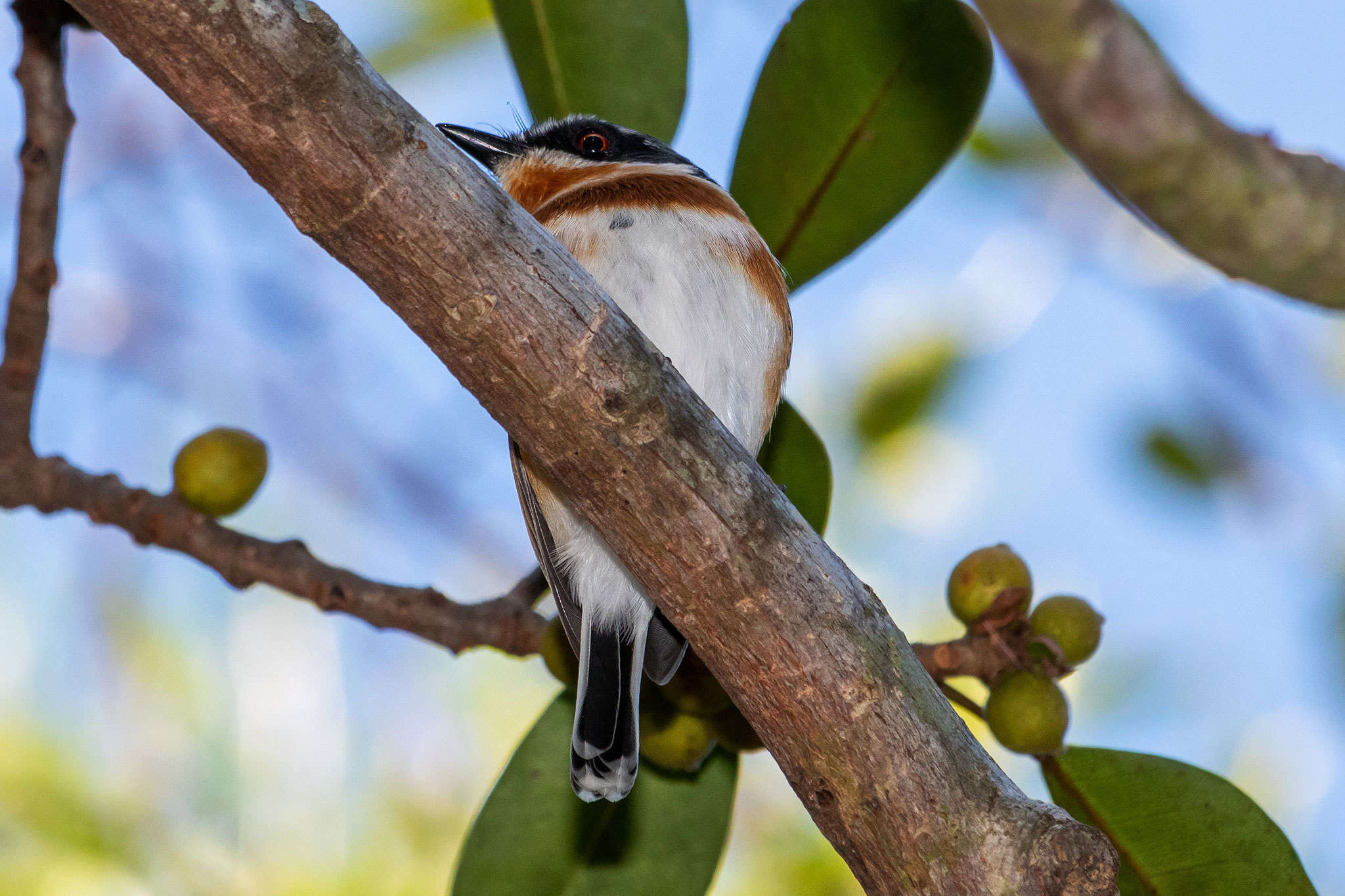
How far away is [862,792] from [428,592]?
1175 mm

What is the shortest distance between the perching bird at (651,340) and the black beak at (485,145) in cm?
46

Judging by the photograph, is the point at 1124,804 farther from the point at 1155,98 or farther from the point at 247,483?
the point at 247,483

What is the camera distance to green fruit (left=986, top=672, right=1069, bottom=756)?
2172 millimetres

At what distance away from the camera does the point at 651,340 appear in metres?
2.44

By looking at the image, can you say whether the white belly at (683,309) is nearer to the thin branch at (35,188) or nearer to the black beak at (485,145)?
the black beak at (485,145)

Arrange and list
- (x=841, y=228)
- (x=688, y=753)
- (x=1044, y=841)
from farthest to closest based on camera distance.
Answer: (x=841, y=228)
(x=688, y=753)
(x=1044, y=841)

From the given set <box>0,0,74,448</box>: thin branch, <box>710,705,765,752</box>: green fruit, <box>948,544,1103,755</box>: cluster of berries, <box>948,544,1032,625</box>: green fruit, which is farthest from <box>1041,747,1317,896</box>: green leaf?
<box>0,0,74,448</box>: thin branch

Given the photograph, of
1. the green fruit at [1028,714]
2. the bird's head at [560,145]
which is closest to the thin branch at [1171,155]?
the green fruit at [1028,714]

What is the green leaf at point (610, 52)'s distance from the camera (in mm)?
2682

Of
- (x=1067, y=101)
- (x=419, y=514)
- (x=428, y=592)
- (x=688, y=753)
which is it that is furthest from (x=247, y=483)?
(x=1067, y=101)

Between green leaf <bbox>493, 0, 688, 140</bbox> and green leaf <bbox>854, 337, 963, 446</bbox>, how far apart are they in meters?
1.46

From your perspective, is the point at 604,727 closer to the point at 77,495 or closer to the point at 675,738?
the point at 675,738

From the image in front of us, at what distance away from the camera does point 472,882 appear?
2430 mm

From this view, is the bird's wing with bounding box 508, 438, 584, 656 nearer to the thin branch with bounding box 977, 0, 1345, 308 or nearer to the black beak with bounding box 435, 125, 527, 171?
the black beak with bounding box 435, 125, 527, 171
